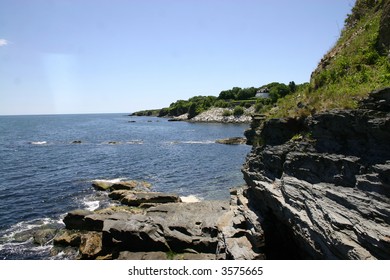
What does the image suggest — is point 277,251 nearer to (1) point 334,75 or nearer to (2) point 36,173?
(1) point 334,75

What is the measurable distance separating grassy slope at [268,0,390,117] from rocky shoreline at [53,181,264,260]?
25.1 ft

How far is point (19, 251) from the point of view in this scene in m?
23.4

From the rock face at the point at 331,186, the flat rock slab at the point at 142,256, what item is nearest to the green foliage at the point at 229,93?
the flat rock slab at the point at 142,256

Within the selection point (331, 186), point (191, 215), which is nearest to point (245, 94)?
point (191, 215)

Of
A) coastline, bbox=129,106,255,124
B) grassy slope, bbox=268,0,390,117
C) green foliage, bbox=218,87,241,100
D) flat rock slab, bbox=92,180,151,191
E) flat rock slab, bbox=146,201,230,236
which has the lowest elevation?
flat rock slab, bbox=92,180,151,191

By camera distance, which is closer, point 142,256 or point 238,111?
point 142,256


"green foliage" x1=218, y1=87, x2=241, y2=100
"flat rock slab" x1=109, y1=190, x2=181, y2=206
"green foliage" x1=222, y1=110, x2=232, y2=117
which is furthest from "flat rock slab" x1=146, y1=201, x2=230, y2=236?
"green foliage" x1=218, y1=87, x2=241, y2=100

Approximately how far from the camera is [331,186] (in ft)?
43.3

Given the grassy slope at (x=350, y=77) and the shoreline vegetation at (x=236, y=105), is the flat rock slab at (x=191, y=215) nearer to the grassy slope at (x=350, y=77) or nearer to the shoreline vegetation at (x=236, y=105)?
the grassy slope at (x=350, y=77)

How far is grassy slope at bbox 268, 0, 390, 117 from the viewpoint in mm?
14203

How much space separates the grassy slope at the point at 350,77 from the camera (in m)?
14.2

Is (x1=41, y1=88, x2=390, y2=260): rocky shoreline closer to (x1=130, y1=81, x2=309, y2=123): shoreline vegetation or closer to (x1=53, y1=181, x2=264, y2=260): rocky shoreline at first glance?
(x1=53, y1=181, x2=264, y2=260): rocky shoreline

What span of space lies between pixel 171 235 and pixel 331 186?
40.0 ft

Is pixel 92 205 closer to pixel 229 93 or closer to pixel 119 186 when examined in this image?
pixel 119 186
